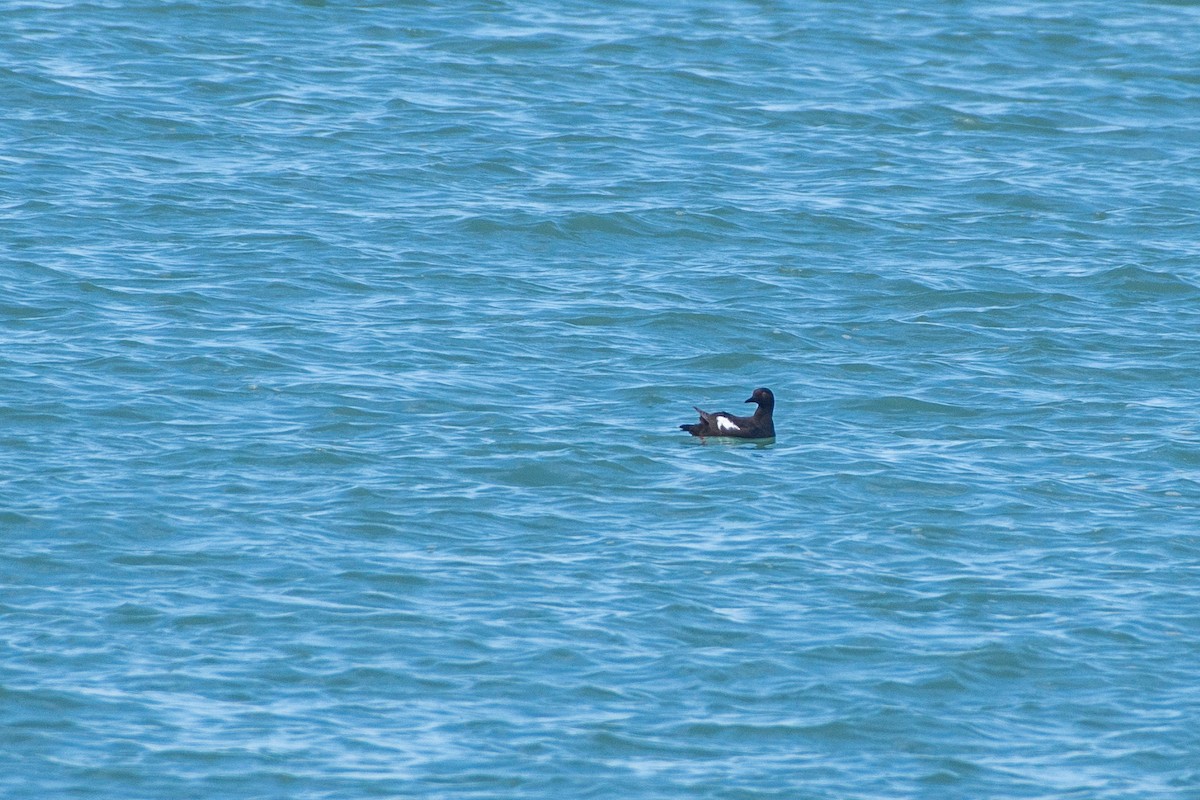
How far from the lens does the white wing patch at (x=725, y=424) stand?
17953 mm

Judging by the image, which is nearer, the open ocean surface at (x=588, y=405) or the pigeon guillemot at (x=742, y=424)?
the open ocean surface at (x=588, y=405)

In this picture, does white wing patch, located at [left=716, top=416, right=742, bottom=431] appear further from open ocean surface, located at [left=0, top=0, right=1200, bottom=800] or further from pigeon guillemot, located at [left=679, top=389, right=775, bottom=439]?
open ocean surface, located at [left=0, top=0, right=1200, bottom=800]

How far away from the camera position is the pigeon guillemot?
18000 mm

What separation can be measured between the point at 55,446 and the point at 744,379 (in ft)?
22.6

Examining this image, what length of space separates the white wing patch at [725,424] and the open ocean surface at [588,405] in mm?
230

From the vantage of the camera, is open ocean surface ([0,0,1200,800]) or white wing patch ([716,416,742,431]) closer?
open ocean surface ([0,0,1200,800])

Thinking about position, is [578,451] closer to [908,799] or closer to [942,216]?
[908,799]

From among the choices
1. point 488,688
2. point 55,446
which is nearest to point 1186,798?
point 488,688

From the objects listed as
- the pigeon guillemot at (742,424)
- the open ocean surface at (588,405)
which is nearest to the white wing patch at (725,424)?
the pigeon guillemot at (742,424)

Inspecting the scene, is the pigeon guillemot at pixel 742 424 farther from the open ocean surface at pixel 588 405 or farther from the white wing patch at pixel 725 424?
the open ocean surface at pixel 588 405

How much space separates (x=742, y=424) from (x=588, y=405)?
5.23 ft

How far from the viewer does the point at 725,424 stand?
1798cm

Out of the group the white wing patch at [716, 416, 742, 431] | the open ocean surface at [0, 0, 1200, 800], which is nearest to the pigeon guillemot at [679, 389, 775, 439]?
the white wing patch at [716, 416, 742, 431]

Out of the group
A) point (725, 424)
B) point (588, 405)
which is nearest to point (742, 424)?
point (725, 424)
